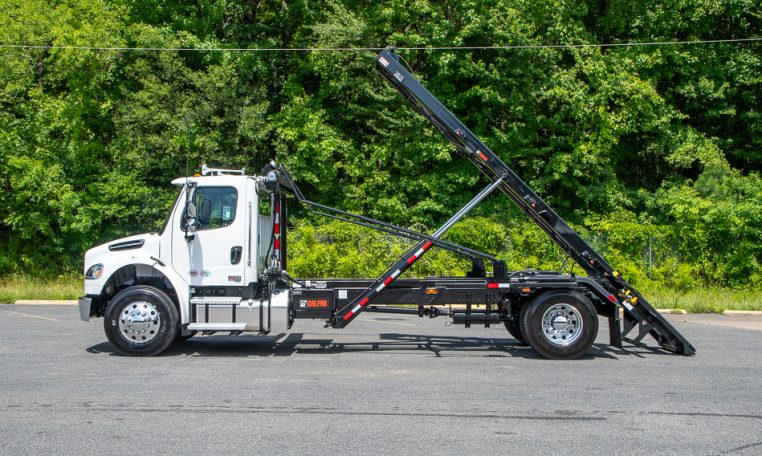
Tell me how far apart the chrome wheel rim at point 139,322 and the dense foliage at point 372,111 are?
15.2m

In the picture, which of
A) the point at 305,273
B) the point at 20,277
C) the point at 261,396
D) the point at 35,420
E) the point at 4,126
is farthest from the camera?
the point at 4,126

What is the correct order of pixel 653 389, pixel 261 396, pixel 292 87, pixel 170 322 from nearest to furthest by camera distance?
pixel 261 396 → pixel 653 389 → pixel 170 322 → pixel 292 87

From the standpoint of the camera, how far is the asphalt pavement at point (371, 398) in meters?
6.50

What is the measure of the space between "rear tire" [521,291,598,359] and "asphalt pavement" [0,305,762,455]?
19cm

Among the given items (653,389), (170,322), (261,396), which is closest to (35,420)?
(261,396)

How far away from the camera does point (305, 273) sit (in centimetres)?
2164

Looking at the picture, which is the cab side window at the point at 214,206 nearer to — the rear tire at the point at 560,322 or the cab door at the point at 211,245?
the cab door at the point at 211,245

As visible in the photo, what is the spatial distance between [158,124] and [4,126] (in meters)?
5.93

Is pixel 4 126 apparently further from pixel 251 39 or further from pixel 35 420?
pixel 35 420

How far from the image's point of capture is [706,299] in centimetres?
1925

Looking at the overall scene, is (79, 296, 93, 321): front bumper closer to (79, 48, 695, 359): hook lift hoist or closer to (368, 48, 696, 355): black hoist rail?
(79, 48, 695, 359): hook lift hoist

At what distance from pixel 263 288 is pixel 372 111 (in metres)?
17.4

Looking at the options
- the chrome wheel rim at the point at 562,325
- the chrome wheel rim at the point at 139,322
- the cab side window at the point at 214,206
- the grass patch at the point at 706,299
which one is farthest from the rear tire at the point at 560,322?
the grass patch at the point at 706,299

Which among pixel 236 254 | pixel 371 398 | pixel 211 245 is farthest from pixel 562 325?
pixel 211 245
